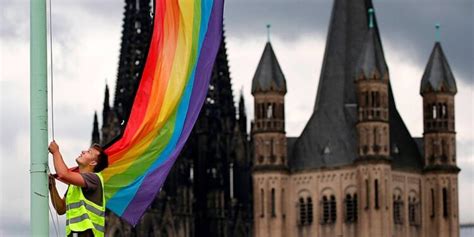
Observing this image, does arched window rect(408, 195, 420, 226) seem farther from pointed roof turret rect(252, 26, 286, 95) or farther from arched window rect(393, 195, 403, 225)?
pointed roof turret rect(252, 26, 286, 95)

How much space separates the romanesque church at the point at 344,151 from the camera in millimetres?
89312

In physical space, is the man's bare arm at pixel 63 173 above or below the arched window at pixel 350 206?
above

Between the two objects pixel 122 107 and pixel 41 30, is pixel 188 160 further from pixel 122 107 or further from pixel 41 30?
pixel 41 30

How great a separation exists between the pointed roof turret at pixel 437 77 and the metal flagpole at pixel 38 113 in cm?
8420

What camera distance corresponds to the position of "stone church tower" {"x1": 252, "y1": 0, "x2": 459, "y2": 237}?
89188 mm

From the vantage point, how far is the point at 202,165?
98.8 metres

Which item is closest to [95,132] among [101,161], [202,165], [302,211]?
[202,165]

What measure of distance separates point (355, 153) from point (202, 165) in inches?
492

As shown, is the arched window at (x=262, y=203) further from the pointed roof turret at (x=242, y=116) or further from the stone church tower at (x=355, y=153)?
the pointed roof turret at (x=242, y=116)

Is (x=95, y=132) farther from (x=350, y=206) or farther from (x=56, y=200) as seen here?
(x=56, y=200)

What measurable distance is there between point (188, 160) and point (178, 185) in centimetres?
173

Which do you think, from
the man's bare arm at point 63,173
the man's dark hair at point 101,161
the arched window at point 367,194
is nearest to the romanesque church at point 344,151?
the arched window at point 367,194

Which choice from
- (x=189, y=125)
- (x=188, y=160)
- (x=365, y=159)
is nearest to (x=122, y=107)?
(x=188, y=160)

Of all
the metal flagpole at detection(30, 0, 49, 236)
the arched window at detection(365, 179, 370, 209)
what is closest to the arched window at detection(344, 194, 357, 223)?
the arched window at detection(365, 179, 370, 209)
